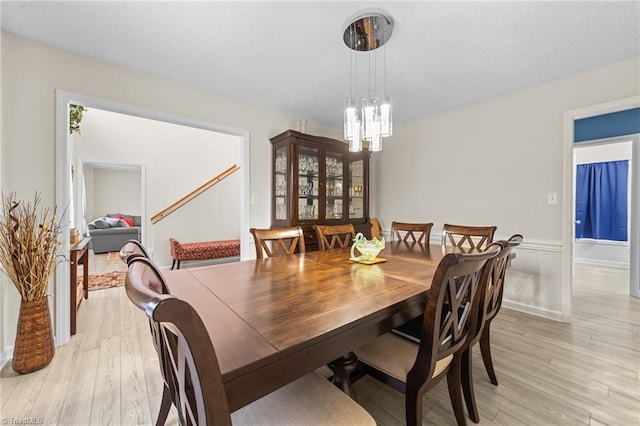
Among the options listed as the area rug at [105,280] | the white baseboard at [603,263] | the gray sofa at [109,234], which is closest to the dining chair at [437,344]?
the area rug at [105,280]

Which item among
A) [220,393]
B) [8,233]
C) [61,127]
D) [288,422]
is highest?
[61,127]

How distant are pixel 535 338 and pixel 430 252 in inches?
46.1

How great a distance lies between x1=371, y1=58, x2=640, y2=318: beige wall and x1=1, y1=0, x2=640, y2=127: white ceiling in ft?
0.74

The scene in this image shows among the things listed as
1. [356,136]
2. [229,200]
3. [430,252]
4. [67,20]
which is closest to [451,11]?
[356,136]

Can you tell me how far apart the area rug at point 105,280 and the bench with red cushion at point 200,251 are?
0.73 metres

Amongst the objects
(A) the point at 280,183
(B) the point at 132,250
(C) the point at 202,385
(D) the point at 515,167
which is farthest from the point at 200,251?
(D) the point at 515,167

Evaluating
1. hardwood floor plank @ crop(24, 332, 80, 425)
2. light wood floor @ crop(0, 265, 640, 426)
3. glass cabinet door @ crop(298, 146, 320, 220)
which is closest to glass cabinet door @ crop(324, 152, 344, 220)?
glass cabinet door @ crop(298, 146, 320, 220)

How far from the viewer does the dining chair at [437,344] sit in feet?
3.04

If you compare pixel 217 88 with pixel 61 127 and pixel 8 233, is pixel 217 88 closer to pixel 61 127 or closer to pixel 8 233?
pixel 61 127

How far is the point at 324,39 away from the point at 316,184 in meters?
1.68

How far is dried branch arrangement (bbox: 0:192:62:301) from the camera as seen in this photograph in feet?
5.41

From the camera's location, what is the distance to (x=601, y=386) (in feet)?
5.15

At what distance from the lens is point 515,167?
278 cm

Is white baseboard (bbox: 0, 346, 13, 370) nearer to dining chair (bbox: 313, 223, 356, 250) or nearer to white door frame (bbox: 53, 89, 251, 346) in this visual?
white door frame (bbox: 53, 89, 251, 346)
